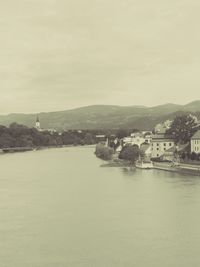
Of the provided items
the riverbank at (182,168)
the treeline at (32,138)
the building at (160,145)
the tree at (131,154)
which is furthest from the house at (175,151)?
the treeline at (32,138)

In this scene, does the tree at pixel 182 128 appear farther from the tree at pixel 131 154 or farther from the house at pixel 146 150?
the tree at pixel 131 154

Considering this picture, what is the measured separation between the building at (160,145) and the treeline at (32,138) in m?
20.7

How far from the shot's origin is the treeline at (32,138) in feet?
154

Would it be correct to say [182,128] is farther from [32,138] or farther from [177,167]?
[32,138]

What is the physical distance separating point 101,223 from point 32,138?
136 ft

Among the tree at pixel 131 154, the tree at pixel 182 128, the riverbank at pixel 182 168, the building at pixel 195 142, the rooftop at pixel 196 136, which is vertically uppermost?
the tree at pixel 182 128

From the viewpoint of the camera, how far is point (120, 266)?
7.43 m

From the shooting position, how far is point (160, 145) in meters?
25.9

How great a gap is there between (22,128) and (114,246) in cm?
4541

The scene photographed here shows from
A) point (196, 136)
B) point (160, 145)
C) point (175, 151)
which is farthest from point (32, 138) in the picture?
point (196, 136)

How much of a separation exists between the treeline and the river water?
1211 inches

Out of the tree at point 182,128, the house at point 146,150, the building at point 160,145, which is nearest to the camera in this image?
the house at point 146,150

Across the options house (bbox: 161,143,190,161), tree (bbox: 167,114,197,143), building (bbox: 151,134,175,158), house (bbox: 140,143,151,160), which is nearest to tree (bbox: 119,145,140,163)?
house (bbox: 140,143,151,160)

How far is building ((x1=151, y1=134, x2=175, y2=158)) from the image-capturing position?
2578cm
